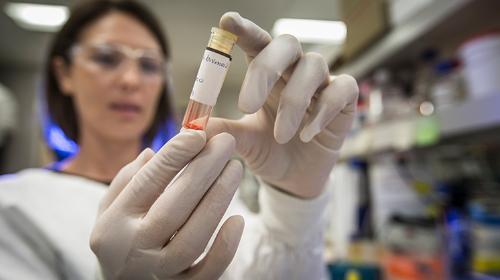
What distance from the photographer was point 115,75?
0.72 meters

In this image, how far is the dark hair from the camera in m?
0.92

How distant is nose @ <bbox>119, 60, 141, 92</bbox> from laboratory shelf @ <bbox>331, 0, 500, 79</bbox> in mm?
846

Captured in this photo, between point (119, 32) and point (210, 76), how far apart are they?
1.73ft

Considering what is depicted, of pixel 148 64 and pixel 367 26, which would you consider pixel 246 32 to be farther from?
pixel 367 26

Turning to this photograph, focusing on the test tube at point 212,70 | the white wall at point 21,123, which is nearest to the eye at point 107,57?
the test tube at point 212,70

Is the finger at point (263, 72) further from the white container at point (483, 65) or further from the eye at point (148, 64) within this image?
the white container at point (483, 65)

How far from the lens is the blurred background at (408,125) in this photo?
0.65m

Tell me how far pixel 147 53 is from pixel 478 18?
1.08 metres

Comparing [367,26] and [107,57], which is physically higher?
[367,26]

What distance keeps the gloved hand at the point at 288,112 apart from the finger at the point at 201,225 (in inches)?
2.7

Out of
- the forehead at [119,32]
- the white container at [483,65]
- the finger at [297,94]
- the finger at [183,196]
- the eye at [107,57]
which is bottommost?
the finger at [183,196]

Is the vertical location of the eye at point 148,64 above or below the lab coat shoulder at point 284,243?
above

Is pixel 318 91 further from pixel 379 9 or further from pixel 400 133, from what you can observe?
pixel 379 9

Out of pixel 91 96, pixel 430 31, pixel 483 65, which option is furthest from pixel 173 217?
pixel 430 31
